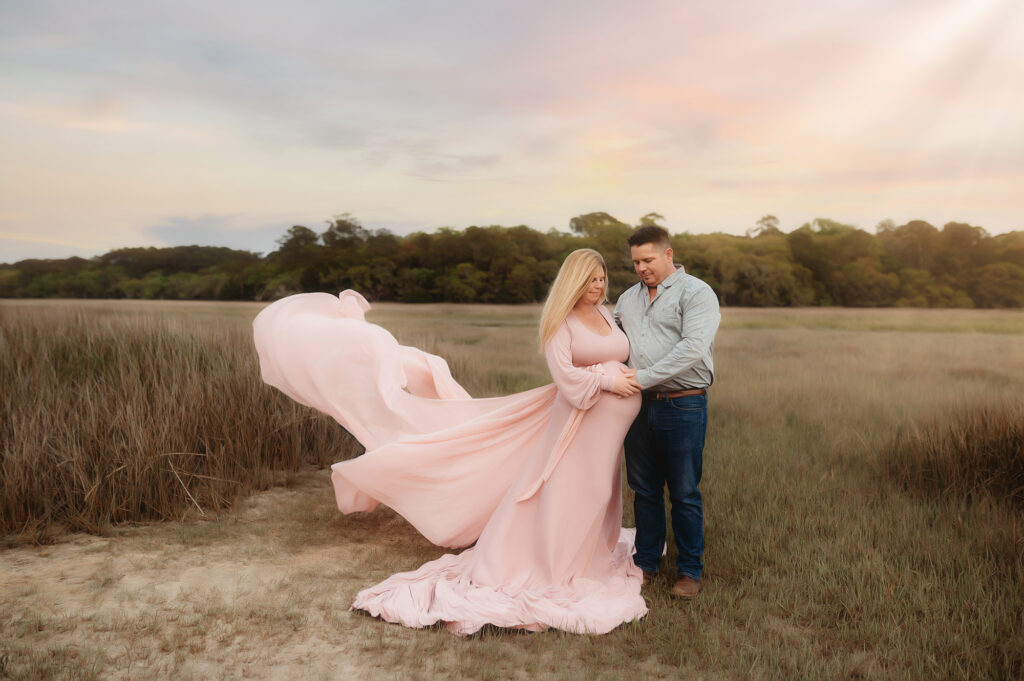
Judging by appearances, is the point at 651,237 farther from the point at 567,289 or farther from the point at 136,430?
the point at 136,430

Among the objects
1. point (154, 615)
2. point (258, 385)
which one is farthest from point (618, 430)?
point (258, 385)

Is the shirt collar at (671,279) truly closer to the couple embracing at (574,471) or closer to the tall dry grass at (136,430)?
the couple embracing at (574,471)

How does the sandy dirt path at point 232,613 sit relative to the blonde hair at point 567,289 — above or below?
below

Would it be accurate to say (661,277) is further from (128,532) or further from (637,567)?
(128,532)

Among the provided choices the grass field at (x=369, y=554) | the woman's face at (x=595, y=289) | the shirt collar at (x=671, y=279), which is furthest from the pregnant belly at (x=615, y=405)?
the grass field at (x=369, y=554)

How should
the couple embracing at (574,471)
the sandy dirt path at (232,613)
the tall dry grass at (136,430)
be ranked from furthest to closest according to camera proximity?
1. the tall dry grass at (136,430)
2. the couple embracing at (574,471)
3. the sandy dirt path at (232,613)

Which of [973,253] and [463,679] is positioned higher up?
[973,253]

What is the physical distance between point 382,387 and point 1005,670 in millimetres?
4505

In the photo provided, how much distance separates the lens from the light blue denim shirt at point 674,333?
4340mm

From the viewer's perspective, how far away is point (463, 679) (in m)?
3.85

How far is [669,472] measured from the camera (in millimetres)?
4734

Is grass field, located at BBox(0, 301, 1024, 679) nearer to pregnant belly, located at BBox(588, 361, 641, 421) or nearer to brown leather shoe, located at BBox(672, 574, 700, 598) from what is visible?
brown leather shoe, located at BBox(672, 574, 700, 598)

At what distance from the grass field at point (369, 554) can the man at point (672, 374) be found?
0.63 meters

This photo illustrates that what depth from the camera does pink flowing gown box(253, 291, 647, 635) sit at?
14.7 ft
